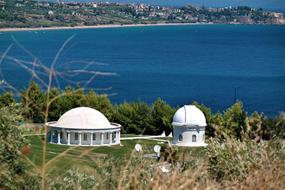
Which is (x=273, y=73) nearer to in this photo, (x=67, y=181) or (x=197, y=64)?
(x=197, y=64)

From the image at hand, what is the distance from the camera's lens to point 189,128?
39188mm

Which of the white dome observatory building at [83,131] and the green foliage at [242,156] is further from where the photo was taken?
the white dome observatory building at [83,131]

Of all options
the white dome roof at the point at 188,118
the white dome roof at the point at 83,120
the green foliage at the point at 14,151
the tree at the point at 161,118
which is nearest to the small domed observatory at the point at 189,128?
the white dome roof at the point at 188,118

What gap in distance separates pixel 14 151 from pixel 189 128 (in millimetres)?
28224

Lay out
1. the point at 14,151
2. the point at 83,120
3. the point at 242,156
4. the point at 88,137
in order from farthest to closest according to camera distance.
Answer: the point at 83,120 < the point at 88,137 < the point at 14,151 < the point at 242,156

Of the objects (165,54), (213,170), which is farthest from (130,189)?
(165,54)

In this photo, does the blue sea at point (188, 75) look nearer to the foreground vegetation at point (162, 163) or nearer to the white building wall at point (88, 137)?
the white building wall at point (88, 137)

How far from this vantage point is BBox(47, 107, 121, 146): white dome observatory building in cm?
3822

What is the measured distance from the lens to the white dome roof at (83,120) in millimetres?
38438

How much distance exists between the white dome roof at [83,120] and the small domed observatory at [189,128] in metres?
3.39

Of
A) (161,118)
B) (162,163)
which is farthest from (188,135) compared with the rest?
(162,163)

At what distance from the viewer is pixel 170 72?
98.6 m

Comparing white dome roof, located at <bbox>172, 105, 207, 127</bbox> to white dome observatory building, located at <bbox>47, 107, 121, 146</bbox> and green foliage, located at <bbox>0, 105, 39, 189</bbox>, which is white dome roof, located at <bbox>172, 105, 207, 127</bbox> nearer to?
white dome observatory building, located at <bbox>47, 107, 121, 146</bbox>

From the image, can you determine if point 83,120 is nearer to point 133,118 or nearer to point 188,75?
point 133,118
